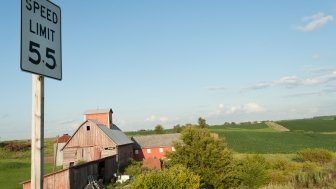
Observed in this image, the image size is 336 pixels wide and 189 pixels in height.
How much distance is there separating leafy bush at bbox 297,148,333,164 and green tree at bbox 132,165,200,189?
108ft

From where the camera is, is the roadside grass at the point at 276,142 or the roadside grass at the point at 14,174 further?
the roadside grass at the point at 276,142

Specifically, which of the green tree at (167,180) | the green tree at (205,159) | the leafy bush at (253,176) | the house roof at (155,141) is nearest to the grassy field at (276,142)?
the house roof at (155,141)

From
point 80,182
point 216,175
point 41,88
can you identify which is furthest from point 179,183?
point 41,88

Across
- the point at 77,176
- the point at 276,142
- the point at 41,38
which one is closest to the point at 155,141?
the point at 276,142

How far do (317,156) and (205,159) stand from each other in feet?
92.1

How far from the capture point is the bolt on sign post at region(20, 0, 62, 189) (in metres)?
3.50

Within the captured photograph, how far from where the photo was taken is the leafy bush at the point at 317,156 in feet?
160

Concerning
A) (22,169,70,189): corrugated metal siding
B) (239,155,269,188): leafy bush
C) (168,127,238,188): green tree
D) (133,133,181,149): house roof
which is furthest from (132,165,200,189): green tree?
(133,133,181,149): house roof

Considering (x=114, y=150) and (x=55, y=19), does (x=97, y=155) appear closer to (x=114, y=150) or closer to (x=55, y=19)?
(x=114, y=150)

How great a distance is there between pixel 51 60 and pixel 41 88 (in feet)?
1.00

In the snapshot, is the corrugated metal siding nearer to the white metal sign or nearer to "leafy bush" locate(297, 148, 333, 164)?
the white metal sign

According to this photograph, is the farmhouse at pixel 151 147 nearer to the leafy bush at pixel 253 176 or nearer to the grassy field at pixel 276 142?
the grassy field at pixel 276 142

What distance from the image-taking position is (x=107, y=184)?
36.9 m

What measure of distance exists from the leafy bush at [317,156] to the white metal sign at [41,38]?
49048mm
